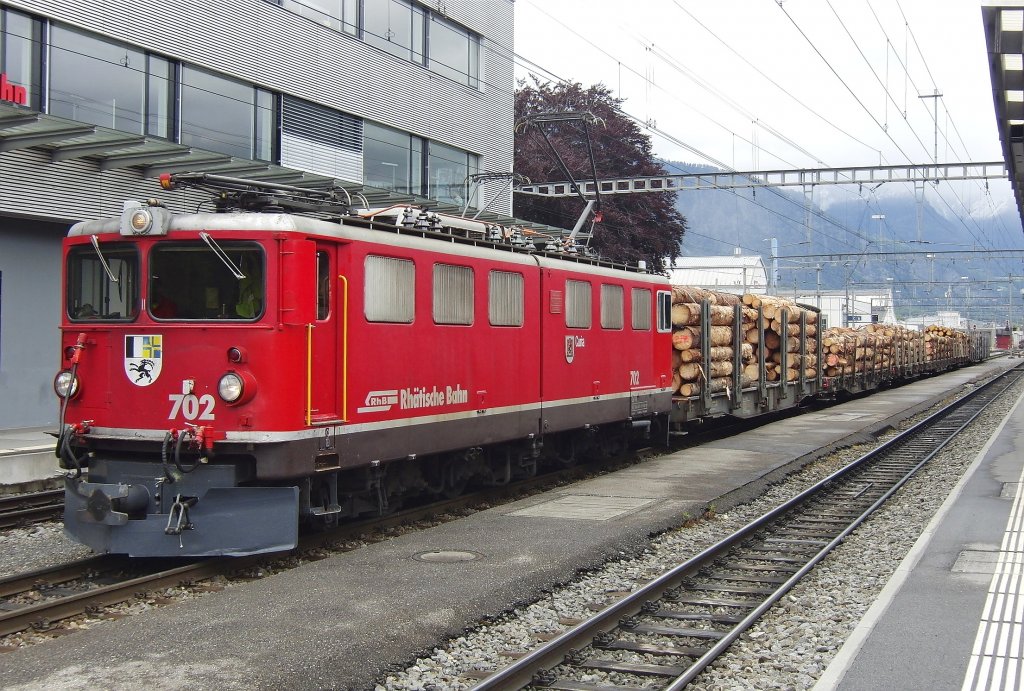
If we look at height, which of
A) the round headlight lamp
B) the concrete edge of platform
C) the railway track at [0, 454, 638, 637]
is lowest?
the railway track at [0, 454, 638, 637]

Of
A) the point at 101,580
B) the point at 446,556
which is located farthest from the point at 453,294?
the point at 101,580

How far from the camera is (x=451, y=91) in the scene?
91.7ft

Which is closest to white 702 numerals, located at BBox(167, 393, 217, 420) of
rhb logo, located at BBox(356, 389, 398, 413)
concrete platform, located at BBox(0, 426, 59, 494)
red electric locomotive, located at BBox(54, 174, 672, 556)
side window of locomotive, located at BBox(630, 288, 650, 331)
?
red electric locomotive, located at BBox(54, 174, 672, 556)

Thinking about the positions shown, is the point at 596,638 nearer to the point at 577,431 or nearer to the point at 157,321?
the point at 157,321

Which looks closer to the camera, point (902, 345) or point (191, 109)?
point (191, 109)

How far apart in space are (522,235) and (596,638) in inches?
287

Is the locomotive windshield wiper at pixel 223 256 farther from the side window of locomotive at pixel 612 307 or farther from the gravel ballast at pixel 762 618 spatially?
the side window of locomotive at pixel 612 307

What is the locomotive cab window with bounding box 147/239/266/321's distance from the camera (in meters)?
8.84

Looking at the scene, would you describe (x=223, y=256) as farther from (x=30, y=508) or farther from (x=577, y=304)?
(x=577, y=304)

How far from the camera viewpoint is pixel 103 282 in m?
9.37

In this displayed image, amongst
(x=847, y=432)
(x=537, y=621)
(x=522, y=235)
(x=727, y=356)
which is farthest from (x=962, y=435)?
(x=537, y=621)

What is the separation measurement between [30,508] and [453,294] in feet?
18.9

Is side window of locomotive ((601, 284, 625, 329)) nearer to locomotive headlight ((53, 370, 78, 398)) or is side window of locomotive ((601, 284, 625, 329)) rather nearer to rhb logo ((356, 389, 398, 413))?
rhb logo ((356, 389, 398, 413))

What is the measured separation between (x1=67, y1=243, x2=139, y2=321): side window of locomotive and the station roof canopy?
1011 centimetres
